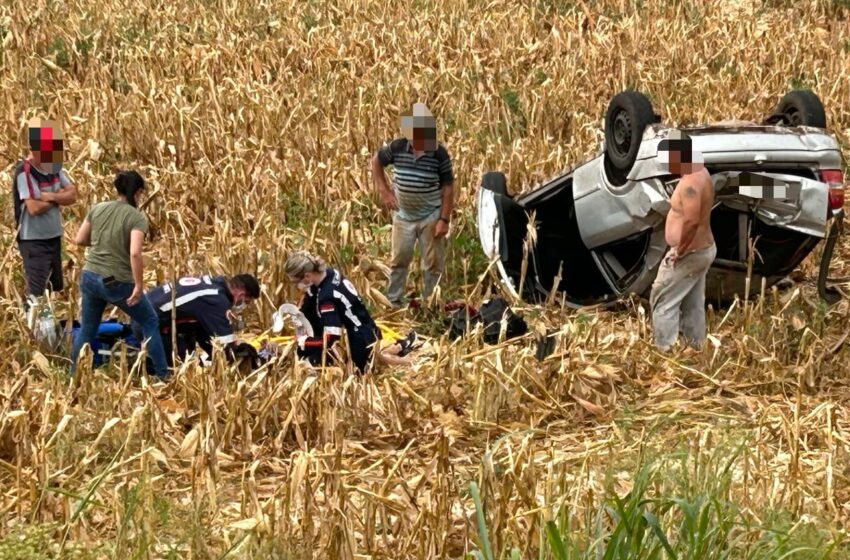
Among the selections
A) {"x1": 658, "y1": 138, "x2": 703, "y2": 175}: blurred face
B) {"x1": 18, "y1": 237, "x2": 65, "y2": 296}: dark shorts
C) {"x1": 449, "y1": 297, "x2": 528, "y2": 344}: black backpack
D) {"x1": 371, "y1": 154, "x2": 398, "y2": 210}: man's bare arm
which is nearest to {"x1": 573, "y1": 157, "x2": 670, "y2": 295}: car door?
{"x1": 658, "y1": 138, "x2": 703, "y2": 175}: blurred face

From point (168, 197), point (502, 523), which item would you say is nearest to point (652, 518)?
point (502, 523)

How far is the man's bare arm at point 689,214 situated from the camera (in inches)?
335

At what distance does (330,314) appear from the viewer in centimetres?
862

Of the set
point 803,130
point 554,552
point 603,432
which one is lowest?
point 603,432

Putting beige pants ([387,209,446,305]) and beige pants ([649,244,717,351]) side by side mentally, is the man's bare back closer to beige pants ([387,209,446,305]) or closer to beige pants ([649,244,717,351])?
beige pants ([649,244,717,351])

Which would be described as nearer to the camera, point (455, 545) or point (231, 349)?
point (455, 545)

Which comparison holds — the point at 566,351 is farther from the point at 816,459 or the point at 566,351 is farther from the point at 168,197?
the point at 168,197

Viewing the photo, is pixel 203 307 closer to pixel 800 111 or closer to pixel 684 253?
pixel 684 253

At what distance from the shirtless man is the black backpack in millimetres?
864

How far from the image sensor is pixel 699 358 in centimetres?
878

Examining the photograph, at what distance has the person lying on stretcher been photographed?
8586mm

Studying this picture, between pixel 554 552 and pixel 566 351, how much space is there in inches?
126

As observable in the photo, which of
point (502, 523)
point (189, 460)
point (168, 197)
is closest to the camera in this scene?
point (502, 523)

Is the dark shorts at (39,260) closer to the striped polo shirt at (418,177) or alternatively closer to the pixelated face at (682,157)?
the striped polo shirt at (418,177)
